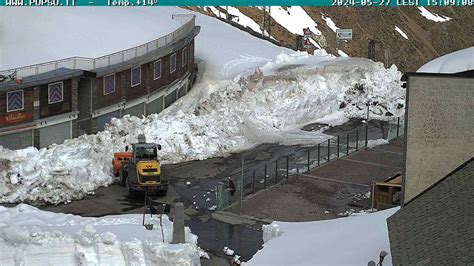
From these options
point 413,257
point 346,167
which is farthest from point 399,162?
point 413,257

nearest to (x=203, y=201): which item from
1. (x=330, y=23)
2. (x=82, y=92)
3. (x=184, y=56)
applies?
(x=82, y=92)

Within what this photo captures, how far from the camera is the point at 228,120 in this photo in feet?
126

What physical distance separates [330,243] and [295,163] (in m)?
15.8

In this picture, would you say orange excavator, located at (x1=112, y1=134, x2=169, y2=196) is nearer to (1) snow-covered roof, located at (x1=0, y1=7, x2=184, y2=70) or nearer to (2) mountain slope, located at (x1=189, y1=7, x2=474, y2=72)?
(1) snow-covered roof, located at (x1=0, y1=7, x2=184, y2=70)

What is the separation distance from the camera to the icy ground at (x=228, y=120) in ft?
95.0

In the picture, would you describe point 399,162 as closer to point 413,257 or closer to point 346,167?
point 346,167

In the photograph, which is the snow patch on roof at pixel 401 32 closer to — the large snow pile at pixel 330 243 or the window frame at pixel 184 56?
the window frame at pixel 184 56

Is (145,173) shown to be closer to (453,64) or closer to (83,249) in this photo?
(83,249)

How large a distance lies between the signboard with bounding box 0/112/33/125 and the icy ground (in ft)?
4.93

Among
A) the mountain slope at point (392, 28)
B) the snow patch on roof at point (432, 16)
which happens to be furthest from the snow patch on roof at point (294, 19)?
the snow patch on roof at point (432, 16)

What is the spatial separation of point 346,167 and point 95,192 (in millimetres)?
11024

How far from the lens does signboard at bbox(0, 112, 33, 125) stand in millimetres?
30828

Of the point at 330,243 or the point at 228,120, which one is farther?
the point at 228,120

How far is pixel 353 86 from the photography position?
4650cm
